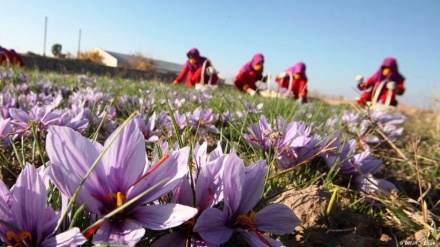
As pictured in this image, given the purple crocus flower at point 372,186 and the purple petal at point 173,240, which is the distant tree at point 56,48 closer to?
the purple crocus flower at point 372,186

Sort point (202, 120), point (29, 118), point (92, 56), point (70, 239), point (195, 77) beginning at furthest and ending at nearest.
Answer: point (92, 56) < point (195, 77) < point (202, 120) < point (29, 118) < point (70, 239)

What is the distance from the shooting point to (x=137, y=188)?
552mm

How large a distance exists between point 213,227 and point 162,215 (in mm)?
103

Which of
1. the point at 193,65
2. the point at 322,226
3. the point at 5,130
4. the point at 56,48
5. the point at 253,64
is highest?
the point at 253,64

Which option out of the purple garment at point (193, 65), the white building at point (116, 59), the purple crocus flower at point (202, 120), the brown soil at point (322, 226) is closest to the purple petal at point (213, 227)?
the brown soil at point (322, 226)

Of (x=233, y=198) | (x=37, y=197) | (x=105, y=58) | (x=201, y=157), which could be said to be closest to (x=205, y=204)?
(x=233, y=198)

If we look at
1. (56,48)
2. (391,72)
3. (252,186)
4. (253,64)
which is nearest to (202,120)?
(252,186)

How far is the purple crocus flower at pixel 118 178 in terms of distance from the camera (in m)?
0.49

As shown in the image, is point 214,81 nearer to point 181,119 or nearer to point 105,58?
point 181,119

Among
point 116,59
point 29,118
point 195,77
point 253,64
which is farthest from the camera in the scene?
point 116,59

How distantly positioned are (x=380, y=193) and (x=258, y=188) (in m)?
0.74

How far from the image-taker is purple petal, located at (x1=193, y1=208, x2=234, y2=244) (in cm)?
54

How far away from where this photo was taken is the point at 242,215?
0.59 meters

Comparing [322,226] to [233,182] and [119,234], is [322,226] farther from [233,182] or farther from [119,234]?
[119,234]
